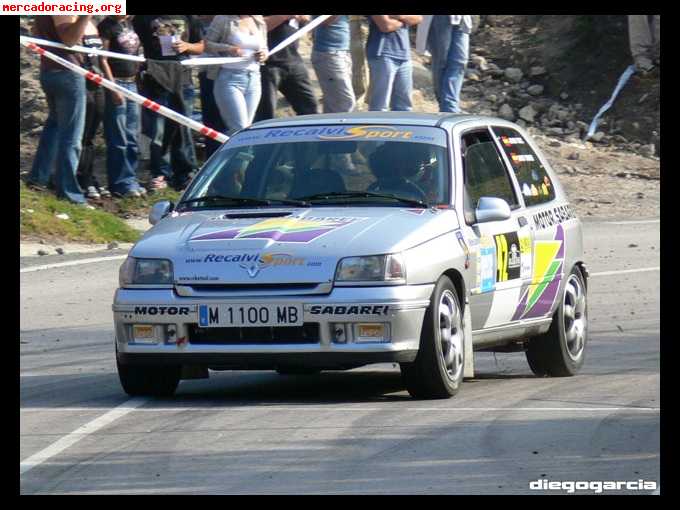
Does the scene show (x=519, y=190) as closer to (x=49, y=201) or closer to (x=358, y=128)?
(x=358, y=128)

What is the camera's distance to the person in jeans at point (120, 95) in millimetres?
16875

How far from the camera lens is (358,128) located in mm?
10398

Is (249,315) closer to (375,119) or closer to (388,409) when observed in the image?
(388,409)

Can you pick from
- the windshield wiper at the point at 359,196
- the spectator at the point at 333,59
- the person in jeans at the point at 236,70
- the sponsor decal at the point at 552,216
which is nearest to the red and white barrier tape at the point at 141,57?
the person in jeans at the point at 236,70

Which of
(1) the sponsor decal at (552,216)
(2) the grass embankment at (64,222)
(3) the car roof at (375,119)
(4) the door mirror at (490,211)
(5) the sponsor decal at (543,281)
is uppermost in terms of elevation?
(3) the car roof at (375,119)

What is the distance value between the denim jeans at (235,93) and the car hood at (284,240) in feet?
22.4

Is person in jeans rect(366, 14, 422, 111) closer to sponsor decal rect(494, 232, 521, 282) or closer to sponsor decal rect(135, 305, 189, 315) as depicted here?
sponsor decal rect(494, 232, 521, 282)

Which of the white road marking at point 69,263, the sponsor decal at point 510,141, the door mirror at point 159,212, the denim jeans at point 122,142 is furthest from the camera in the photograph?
the denim jeans at point 122,142

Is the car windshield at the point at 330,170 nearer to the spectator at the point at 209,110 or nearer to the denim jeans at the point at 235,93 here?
the denim jeans at the point at 235,93

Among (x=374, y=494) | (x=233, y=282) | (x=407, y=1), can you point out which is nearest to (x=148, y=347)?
(x=233, y=282)

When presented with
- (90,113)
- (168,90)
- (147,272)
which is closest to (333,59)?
(168,90)

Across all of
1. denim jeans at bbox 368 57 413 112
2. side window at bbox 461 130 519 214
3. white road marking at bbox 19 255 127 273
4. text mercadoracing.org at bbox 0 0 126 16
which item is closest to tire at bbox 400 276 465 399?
side window at bbox 461 130 519 214

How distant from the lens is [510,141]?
1126 cm

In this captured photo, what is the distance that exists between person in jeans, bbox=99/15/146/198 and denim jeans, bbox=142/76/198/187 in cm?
37
